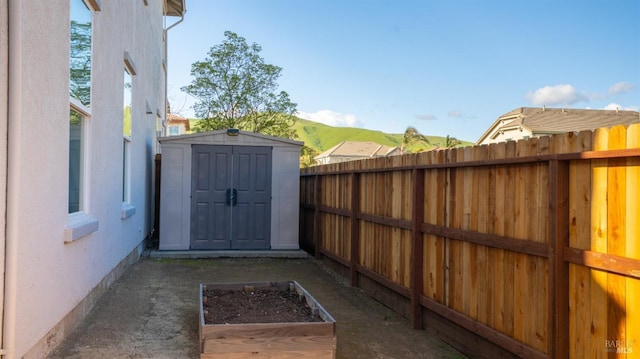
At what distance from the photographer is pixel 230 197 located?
952 cm

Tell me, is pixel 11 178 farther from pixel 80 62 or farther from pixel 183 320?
pixel 183 320

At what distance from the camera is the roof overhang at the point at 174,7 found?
52.9 ft

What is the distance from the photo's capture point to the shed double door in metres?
9.47

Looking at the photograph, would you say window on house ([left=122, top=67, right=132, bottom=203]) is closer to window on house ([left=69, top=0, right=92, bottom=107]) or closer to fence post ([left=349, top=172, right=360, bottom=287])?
window on house ([left=69, top=0, right=92, bottom=107])

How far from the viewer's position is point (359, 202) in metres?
7.06

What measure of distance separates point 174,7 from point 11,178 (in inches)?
589

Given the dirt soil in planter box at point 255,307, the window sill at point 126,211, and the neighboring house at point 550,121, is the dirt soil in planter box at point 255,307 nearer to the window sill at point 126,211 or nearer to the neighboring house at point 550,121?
the window sill at point 126,211

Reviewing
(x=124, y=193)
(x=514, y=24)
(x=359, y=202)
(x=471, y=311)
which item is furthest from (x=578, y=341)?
(x=514, y=24)

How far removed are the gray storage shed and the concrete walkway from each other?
1.30 m

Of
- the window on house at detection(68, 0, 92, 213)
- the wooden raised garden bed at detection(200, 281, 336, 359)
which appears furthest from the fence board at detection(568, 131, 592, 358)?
the window on house at detection(68, 0, 92, 213)

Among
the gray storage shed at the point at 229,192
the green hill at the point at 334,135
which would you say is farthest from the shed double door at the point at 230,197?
the green hill at the point at 334,135

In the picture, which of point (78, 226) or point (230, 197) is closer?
point (78, 226)

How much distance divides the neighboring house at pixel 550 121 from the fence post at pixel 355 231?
17.9m

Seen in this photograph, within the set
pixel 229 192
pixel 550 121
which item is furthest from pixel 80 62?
pixel 550 121
